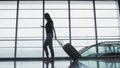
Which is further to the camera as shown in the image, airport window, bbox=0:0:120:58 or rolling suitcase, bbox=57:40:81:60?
airport window, bbox=0:0:120:58

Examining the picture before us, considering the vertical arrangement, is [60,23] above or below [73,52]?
above

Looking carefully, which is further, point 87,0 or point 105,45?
point 87,0

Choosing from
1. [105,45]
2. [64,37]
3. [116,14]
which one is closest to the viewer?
[105,45]

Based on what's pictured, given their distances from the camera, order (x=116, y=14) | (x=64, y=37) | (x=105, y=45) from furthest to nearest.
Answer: (x=116, y=14), (x=64, y=37), (x=105, y=45)

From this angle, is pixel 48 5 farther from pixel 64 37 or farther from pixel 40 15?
pixel 64 37

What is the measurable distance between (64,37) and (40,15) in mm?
2054

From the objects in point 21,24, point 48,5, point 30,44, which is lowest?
point 30,44

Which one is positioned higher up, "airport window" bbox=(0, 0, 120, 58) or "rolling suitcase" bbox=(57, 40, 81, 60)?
"airport window" bbox=(0, 0, 120, 58)

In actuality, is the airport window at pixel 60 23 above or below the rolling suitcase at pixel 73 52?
above

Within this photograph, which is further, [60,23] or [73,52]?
[60,23]

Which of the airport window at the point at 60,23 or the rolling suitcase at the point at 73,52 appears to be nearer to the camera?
the rolling suitcase at the point at 73,52

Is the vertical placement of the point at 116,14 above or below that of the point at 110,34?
above

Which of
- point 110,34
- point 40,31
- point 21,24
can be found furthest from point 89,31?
point 21,24

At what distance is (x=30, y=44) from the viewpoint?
15.7m
